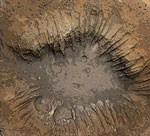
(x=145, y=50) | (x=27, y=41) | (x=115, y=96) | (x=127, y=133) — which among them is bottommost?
(x=127, y=133)

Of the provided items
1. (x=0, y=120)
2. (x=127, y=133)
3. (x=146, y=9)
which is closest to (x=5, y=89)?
(x=0, y=120)

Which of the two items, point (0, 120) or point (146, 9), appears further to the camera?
point (146, 9)

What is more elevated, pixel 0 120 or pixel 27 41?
pixel 27 41

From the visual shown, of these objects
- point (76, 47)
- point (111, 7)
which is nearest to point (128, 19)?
point (111, 7)

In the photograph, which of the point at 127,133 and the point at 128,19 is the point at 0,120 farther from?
the point at 128,19

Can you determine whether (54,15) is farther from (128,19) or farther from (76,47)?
(128,19)

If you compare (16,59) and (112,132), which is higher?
(16,59)
